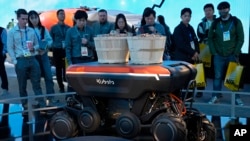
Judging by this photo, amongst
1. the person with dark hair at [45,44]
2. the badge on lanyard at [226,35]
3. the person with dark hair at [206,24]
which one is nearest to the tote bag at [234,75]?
the badge on lanyard at [226,35]

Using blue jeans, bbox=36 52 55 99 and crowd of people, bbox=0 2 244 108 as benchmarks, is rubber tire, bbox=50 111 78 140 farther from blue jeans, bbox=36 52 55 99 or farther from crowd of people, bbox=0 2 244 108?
blue jeans, bbox=36 52 55 99

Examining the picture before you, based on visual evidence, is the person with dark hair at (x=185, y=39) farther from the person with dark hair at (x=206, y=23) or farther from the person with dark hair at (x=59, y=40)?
the person with dark hair at (x=59, y=40)

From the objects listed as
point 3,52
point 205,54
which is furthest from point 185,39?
point 3,52

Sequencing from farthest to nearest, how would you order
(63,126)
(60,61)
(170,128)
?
(60,61)
(63,126)
(170,128)

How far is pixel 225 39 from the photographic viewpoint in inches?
237

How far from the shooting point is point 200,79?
619cm

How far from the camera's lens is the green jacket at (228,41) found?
5.97 meters

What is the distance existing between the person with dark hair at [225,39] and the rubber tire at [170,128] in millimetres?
→ 2874

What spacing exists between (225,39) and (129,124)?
3057 mm

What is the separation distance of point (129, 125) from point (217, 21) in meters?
3.15

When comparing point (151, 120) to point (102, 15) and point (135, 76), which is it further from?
point (102, 15)

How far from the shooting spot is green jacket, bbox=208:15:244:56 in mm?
5969

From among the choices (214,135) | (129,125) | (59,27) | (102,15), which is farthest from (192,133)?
(59,27)

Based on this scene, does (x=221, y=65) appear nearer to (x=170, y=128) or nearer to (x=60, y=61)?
(x=60, y=61)
